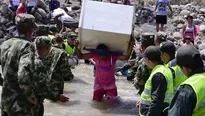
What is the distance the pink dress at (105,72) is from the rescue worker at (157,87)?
3.42 m

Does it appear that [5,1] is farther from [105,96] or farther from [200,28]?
[105,96]

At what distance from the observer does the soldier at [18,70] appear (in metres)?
4.62

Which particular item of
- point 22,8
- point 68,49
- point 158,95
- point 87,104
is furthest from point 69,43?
point 158,95

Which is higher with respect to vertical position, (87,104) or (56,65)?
(56,65)

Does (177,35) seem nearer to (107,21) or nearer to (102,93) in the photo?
(102,93)

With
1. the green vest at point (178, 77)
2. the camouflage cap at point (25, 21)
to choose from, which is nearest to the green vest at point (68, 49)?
the green vest at point (178, 77)

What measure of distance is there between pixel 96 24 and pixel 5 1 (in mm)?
11458

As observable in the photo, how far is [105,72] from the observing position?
847 cm

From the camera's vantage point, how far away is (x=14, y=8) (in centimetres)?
1594

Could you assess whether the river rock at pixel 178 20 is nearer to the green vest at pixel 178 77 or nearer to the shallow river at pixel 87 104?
the shallow river at pixel 87 104

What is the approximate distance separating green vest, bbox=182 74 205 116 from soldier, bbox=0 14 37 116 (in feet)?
5.85

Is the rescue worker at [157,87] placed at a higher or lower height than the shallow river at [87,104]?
higher

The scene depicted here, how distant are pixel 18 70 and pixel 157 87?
1443mm

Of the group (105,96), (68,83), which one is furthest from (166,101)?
(68,83)
